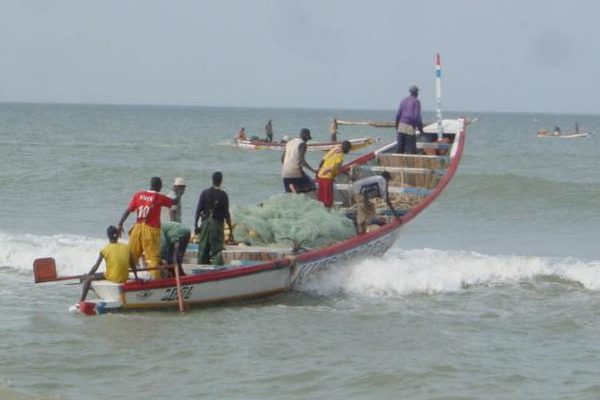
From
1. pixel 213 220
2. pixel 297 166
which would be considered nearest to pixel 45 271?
pixel 213 220

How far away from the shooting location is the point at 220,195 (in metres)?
12.8

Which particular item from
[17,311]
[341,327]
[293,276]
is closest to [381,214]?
[293,276]

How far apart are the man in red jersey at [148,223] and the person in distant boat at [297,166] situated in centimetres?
297

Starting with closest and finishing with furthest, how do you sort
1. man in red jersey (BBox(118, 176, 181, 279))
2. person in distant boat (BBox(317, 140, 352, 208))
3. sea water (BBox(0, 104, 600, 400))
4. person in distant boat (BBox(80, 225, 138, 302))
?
1. sea water (BBox(0, 104, 600, 400))
2. person in distant boat (BBox(80, 225, 138, 302))
3. man in red jersey (BBox(118, 176, 181, 279))
4. person in distant boat (BBox(317, 140, 352, 208))

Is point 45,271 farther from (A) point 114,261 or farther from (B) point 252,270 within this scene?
(B) point 252,270

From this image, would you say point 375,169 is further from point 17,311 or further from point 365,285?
point 17,311

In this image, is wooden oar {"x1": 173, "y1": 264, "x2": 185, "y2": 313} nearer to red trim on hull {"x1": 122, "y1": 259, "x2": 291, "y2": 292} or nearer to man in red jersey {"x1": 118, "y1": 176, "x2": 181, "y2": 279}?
red trim on hull {"x1": 122, "y1": 259, "x2": 291, "y2": 292}

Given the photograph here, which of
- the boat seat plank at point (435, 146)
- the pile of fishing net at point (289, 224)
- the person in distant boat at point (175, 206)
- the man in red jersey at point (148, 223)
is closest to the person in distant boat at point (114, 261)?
the man in red jersey at point (148, 223)

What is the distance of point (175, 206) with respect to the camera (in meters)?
13.1

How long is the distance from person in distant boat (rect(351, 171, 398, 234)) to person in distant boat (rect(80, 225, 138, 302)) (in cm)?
392

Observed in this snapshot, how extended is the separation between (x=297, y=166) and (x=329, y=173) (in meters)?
0.50

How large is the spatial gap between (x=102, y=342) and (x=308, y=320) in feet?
8.29

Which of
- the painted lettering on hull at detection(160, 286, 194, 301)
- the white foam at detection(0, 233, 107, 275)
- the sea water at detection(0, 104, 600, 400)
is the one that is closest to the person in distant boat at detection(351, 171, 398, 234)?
the sea water at detection(0, 104, 600, 400)

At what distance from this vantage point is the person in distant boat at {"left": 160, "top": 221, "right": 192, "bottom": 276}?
12430 mm
